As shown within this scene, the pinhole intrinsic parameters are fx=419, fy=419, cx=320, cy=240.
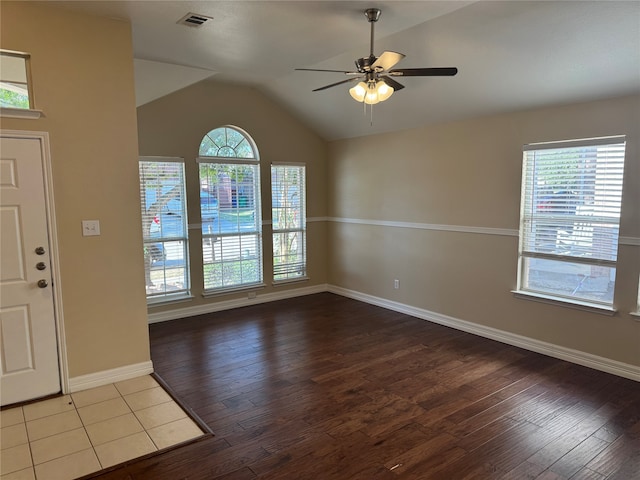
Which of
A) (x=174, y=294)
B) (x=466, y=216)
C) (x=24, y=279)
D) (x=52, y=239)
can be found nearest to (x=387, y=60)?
(x=466, y=216)

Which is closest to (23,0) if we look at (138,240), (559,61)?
(138,240)

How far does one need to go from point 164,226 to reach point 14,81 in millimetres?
2300

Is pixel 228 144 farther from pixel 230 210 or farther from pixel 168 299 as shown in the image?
pixel 168 299

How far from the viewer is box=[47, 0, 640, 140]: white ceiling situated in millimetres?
2906

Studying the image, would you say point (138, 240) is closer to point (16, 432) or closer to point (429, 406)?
point (16, 432)

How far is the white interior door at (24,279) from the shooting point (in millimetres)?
2941

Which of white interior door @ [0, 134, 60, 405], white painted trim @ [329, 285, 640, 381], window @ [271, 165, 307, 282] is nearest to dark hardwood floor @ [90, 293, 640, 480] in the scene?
white painted trim @ [329, 285, 640, 381]

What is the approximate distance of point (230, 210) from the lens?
558 cm

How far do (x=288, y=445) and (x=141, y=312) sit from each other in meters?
1.74

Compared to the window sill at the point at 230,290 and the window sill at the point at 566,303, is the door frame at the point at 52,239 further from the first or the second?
the window sill at the point at 566,303

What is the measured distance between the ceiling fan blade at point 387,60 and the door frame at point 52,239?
2.40 m

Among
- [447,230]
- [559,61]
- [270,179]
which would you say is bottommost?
[447,230]

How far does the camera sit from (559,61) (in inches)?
129

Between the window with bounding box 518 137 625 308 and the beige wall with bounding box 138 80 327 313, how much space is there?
308 cm
